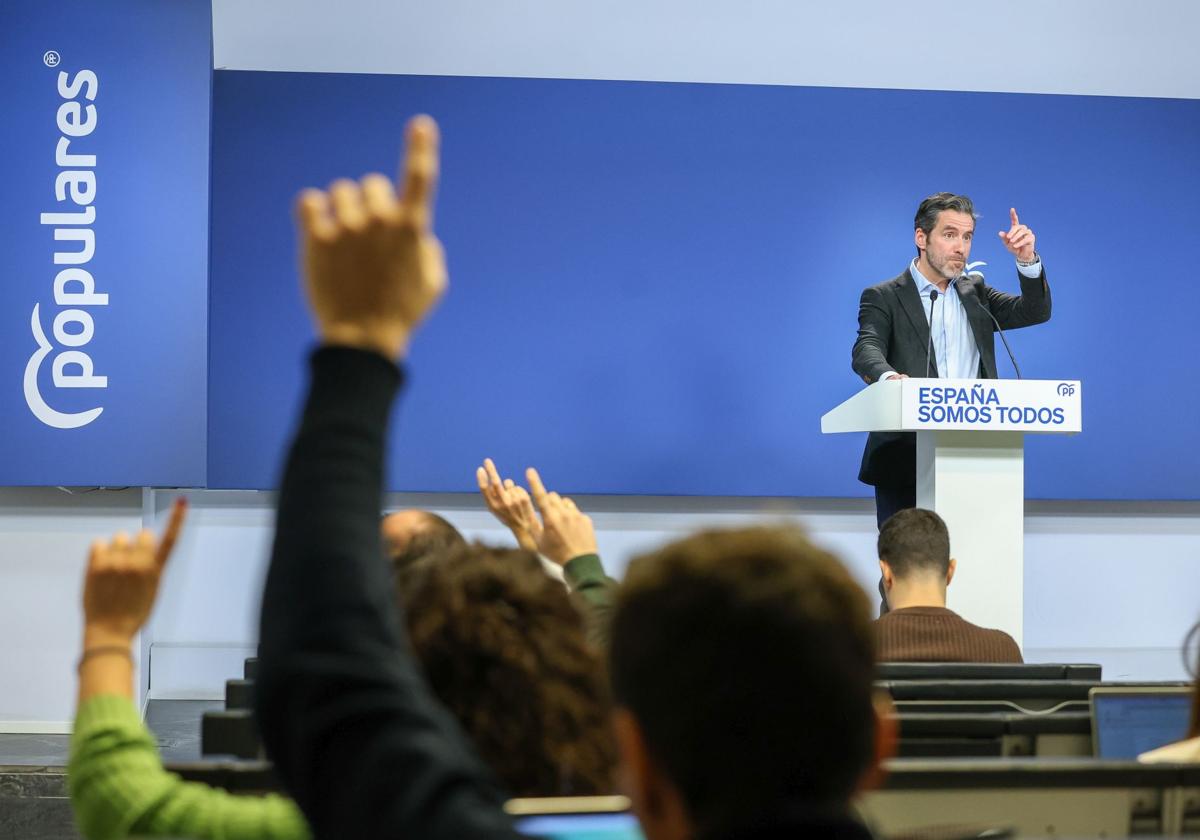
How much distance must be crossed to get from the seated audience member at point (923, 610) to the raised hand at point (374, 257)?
2.12 meters

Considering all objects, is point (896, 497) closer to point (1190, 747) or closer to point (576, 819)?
point (1190, 747)

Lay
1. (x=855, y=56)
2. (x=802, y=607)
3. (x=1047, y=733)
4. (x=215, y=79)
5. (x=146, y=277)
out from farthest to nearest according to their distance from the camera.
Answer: (x=855, y=56) → (x=215, y=79) → (x=146, y=277) → (x=1047, y=733) → (x=802, y=607)

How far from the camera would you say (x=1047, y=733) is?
1917mm

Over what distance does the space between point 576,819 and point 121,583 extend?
16.7 inches

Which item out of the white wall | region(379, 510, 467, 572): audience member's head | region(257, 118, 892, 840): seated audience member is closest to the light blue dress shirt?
the white wall

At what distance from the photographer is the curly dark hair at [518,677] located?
3.18 ft

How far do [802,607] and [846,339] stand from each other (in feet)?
17.0

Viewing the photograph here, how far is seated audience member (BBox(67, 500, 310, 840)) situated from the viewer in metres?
1.00

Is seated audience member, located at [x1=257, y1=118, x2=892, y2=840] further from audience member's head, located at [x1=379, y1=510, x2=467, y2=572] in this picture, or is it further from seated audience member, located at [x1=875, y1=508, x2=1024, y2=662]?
seated audience member, located at [x1=875, y1=508, x2=1024, y2=662]

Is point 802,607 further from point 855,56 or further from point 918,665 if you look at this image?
point 855,56

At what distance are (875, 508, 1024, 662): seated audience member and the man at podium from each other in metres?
1.21

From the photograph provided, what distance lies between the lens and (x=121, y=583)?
3.30 ft

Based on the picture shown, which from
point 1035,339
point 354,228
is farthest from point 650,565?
point 1035,339

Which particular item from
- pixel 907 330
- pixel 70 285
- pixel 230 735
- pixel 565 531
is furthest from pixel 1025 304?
pixel 230 735
